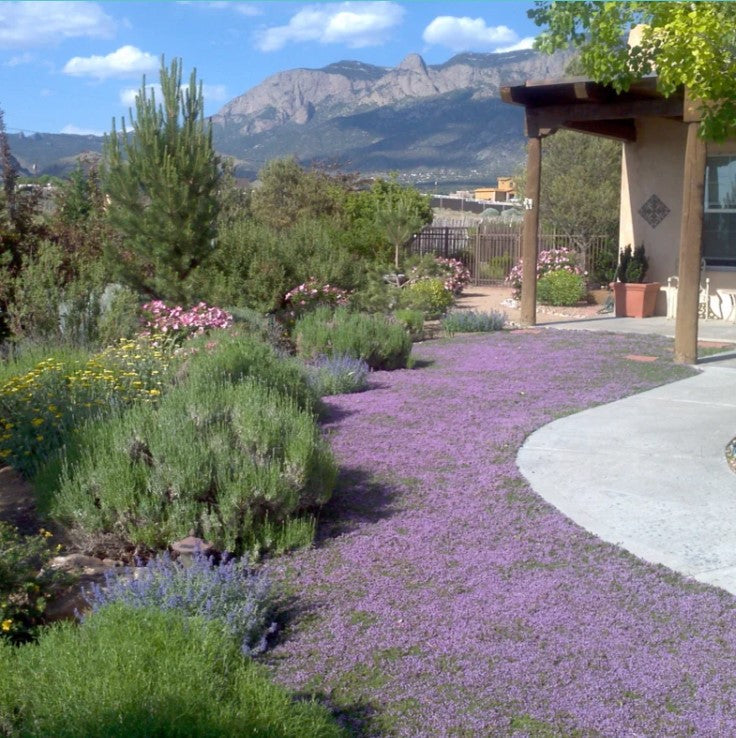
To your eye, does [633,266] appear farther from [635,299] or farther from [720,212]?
[720,212]

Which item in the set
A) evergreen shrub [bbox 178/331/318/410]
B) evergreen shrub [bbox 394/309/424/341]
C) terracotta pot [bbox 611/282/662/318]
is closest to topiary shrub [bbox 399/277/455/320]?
evergreen shrub [bbox 394/309/424/341]

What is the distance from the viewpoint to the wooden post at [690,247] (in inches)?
456

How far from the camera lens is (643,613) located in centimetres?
488

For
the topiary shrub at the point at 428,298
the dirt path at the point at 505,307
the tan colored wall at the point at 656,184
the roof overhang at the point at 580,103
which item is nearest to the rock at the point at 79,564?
the roof overhang at the point at 580,103

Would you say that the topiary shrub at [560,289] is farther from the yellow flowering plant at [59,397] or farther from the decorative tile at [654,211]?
the yellow flowering plant at [59,397]

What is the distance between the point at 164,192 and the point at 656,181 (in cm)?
870

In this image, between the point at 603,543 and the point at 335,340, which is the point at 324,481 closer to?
the point at 603,543

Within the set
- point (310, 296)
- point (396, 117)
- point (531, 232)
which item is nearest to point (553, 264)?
point (531, 232)

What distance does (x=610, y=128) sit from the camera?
55.3ft

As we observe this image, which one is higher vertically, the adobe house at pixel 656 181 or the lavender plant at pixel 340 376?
the adobe house at pixel 656 181

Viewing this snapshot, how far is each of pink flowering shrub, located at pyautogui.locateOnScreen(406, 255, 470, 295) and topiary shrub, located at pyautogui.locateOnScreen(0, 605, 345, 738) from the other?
16.3 metres

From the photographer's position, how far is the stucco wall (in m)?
17.2

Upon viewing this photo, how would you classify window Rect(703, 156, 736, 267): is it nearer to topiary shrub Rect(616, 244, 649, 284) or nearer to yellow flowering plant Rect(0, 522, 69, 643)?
topiary shrub Rect(616, 244, 649, 284)

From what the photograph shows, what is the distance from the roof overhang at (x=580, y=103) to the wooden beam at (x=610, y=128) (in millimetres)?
364
